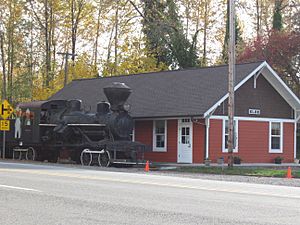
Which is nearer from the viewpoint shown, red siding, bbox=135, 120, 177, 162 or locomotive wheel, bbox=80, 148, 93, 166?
locomotive wheel, bbox=80, 148, 93, 166

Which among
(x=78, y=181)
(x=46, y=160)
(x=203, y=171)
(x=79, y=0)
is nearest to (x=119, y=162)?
(x=203, y=171)

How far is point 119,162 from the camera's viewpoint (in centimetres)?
3188

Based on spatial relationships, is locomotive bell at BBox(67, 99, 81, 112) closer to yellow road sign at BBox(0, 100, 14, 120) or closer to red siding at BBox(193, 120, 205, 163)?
yellow road sign at BBox(0, 100, 14, 120)

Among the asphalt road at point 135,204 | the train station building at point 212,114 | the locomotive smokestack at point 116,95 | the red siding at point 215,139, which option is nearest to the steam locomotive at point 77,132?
the locomotive smokestack at point 116,95

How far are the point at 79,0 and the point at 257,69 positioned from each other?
26386 millimetres

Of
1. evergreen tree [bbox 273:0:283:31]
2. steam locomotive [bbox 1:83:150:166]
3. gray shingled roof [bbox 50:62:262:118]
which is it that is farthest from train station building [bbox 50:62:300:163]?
evergreen tree [bbox 273:0:283:31]

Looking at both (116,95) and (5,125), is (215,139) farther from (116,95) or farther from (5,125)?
(5,125)

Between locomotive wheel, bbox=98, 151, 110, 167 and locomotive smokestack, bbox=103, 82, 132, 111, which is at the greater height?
locomotive smokestack, bbox=103, 82, 132, 111

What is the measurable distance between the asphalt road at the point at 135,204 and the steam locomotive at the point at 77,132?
44.5ft

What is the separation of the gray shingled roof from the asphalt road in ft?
55.3

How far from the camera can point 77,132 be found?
34469mm

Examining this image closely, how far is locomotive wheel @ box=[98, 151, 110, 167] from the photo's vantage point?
32.3 metres

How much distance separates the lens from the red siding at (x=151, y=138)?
36.4 meters

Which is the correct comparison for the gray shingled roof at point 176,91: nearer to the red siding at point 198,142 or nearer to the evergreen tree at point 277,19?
the red siding at point 198,142
